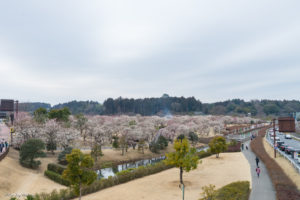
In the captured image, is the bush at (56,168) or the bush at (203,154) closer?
the bush at (56,168)

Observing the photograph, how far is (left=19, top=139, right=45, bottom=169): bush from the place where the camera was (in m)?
34.3

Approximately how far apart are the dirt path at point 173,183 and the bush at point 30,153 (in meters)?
16.6

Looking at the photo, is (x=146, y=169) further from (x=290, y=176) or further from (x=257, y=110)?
(x=257, y=110)

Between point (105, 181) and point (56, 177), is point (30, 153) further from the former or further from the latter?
point (105, 181)

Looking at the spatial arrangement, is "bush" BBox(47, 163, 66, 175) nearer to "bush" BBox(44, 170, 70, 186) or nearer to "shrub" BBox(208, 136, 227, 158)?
Answer: "bush" BBox(44, 170, 70, 186)

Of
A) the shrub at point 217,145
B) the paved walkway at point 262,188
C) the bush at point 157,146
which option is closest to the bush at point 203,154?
the shrub at point 217,145

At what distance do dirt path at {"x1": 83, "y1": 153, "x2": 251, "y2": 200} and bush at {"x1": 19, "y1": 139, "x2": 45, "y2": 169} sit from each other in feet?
54.3

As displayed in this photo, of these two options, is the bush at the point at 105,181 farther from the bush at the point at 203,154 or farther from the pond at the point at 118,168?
the bush at the point at 203,154

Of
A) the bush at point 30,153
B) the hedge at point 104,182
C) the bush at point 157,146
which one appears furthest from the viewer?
the bush at point 157,146

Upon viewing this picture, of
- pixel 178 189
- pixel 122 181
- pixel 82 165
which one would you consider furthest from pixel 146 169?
pixel 82 165

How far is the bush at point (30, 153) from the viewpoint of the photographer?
34.3m

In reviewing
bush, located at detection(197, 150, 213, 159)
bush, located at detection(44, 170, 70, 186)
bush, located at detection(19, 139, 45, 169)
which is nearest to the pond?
bush, located at detection(44, 170, 70, 186)

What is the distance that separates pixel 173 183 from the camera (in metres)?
27.5

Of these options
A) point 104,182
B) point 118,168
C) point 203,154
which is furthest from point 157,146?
point 104,182
